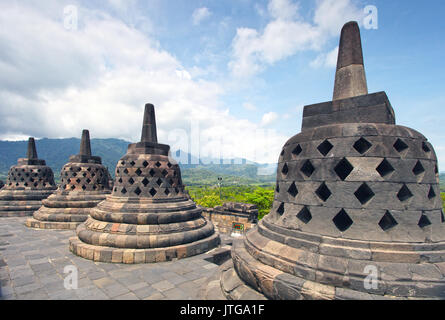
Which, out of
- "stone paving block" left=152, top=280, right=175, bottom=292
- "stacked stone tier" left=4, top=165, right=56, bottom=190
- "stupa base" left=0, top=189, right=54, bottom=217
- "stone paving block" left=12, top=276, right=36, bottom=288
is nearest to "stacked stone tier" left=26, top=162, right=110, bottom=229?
"stupa base" left=0, top=189, right=54, bottom=217

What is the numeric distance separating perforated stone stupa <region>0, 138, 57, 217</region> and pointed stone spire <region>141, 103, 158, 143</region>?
1181 cm

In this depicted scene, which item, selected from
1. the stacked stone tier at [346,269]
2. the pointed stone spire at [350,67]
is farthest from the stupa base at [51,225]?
the pointed stone spire at [350,67]

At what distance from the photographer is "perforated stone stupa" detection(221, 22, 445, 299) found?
9.30 feet

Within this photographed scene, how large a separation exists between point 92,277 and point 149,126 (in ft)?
18.6

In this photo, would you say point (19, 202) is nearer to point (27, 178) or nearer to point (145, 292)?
point (27, 178)

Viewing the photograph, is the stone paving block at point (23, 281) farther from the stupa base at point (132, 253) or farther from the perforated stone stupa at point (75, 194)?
the perforated stone stupa at point (75, 194)

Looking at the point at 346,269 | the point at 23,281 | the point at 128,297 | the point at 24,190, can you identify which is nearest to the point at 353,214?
the point at 346,269

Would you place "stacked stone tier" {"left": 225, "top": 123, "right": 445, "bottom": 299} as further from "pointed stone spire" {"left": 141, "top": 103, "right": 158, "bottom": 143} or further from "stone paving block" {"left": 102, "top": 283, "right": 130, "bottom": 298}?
"pointed stone spire" {"left": 141, "top": 103, "right": 158, "bottom": 143}

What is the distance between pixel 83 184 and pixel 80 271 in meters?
8.11

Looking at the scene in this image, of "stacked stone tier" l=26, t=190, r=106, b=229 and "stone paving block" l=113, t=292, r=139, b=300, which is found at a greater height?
"stacked stone tier" l=26, t=190, r=106, b=229

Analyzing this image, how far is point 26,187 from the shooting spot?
15836 mm

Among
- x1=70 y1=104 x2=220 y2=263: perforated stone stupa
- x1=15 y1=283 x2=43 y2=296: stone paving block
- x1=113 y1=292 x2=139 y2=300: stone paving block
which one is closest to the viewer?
x1=113 y1=292 x2=139 y2=300: stone paving block

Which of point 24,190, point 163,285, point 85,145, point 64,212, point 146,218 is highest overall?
point 85,145
